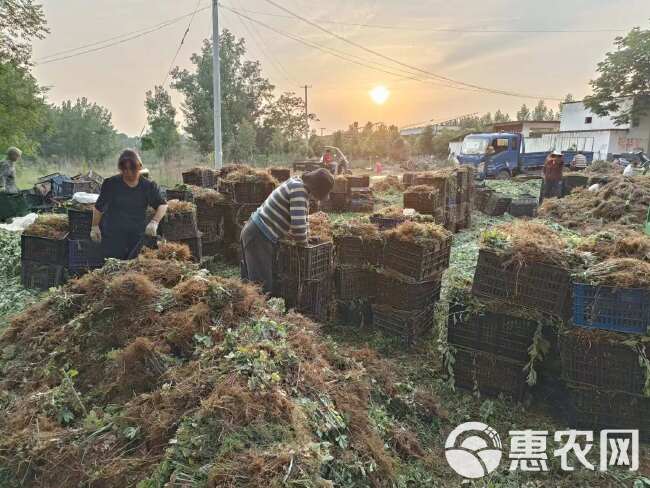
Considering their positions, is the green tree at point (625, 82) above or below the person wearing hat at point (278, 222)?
above

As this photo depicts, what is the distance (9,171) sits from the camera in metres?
9.62

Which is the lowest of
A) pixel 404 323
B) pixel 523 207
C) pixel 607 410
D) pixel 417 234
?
pixel 607 410

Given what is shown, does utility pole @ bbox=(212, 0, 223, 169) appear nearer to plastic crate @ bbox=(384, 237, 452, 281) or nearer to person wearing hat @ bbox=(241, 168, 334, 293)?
person wearing hat @ bbox=(241, 168, 334, 293)

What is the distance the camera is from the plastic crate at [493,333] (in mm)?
3988

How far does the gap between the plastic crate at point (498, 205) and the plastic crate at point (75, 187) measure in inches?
430

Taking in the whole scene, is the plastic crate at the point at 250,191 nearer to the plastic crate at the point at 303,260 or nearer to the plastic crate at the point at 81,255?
the plastic crate at the point at 81,255

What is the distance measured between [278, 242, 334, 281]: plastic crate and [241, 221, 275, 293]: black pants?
0.50ft

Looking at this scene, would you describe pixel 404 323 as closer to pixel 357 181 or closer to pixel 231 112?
pixel 357 181

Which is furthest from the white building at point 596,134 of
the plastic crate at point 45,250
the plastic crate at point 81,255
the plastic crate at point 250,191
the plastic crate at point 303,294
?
the plastic crate at point 45,250

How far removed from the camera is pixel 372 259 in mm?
5484

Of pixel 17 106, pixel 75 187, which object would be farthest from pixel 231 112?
pixel 75 187

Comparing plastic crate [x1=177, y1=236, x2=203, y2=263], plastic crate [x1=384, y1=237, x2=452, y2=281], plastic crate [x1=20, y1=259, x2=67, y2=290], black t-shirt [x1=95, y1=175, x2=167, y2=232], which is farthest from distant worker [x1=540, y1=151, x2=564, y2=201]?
plastic crate [x1=20, y1=259, x2=67, y2=290]

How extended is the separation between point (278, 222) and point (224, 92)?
30.1 meters

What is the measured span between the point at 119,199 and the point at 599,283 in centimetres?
459
